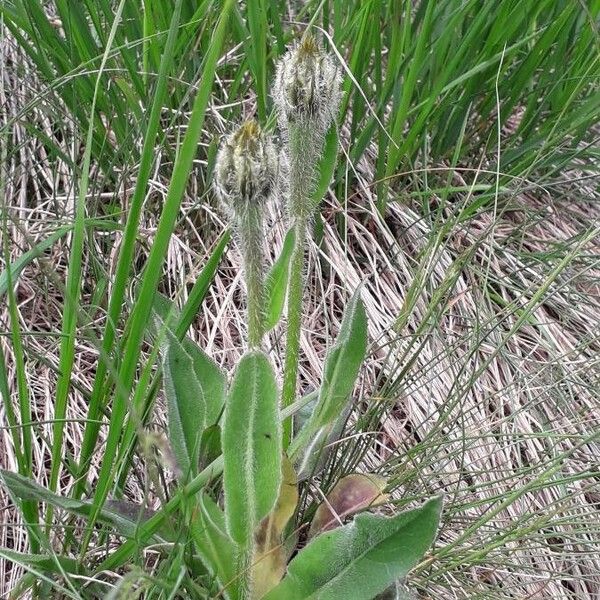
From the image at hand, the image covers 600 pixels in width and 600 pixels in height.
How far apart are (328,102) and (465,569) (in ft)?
2.53

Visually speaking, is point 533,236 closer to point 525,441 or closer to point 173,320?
point 525,441

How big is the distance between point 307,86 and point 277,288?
0.30m

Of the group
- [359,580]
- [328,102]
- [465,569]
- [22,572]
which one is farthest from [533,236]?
[22,572]

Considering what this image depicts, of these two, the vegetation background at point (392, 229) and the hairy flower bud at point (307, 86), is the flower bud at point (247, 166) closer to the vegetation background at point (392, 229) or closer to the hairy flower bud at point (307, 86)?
the hairy flower bud at point (307, 86)

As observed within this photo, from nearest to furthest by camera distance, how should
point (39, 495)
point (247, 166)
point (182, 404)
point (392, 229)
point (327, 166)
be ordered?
1. point (247, 166)
2. point (39, 495)
3. point (182, 404)
4. point (327, 166)
5. point (392, 229)

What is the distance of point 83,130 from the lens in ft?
5.43

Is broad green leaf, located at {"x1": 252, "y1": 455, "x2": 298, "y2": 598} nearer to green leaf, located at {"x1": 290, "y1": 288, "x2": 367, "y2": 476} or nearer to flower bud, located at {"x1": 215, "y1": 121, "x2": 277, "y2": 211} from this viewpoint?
green leaf, located at {"x1": 290, "y1": 288, "x2": 367, "y2": 476}

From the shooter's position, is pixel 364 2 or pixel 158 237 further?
pixel 364 2

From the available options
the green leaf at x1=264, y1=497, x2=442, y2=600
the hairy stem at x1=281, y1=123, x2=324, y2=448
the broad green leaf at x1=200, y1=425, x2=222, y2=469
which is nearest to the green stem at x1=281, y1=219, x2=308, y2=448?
the hairy stem at x1=281, y1=123, x2=324, y2=448

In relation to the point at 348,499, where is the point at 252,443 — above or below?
above

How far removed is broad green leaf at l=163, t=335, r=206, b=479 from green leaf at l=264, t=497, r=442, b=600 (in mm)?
206

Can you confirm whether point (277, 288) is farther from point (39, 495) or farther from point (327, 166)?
point (39, 495)

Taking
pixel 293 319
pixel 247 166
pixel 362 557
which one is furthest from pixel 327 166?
pixel 362 557

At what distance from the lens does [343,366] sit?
1125mm
